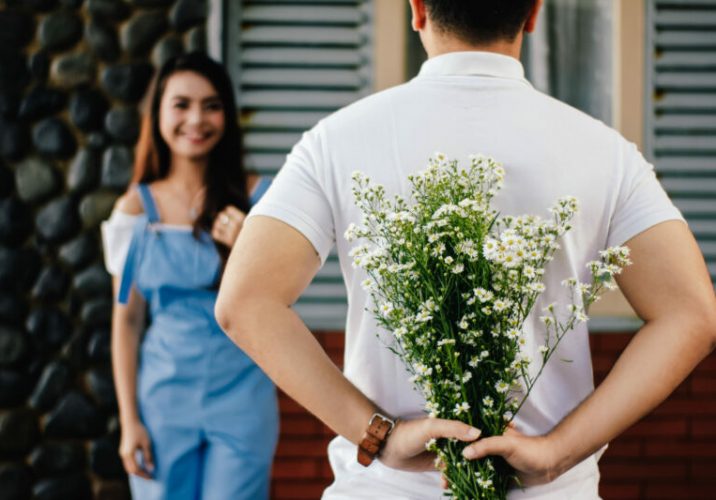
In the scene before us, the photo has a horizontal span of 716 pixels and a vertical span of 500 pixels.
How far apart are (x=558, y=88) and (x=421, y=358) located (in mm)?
3000

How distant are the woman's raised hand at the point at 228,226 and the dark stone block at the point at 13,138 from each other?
149 cm

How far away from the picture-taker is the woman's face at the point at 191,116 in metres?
3.03

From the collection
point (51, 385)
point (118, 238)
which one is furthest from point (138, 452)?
point (51, 385)

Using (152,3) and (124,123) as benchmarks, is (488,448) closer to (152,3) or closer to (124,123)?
(124,123)

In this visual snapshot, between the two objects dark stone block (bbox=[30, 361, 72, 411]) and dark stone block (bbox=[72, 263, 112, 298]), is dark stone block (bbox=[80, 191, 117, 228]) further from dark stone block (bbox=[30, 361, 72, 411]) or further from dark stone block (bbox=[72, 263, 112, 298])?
dark stone block (bbox=[30, 361, 72, 411])

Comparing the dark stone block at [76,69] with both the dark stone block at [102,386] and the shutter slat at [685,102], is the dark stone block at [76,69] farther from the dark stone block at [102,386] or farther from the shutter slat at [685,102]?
the shutter slat at [685,102]

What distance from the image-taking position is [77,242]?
3822mm

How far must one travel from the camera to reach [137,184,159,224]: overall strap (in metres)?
2.95

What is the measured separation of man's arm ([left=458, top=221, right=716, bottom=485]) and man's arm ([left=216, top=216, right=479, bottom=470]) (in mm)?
220

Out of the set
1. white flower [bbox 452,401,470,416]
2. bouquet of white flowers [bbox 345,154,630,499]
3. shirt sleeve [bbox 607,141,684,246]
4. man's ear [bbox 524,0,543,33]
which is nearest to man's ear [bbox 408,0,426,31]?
man's ear [bbox 524,0,543,33]

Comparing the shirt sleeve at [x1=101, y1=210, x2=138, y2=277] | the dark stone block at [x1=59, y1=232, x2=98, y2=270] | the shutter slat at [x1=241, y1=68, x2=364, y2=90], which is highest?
the shutter slat at [x1=241, y1=68, x2=364, y2=90]

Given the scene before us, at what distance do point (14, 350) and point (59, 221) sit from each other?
23.7 inches

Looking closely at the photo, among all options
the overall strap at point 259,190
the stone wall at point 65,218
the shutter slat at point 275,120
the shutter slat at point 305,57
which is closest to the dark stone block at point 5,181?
the stone wall at point 65,218

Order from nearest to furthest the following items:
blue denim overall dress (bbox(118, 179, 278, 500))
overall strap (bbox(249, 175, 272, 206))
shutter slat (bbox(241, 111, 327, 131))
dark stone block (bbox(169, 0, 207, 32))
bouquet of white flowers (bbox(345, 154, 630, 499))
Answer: bouquet of white flowers (bbox(345, 154, 630, 499)) < blue denim overall dress (bbox(118, 179, 278, 500)) < overall strap (bbox(249, 175, 272, 206)) < dark stone block (bbox(169, 0, 207, 32)) < shutter slat (bbox(241, 111, 327, 131))
